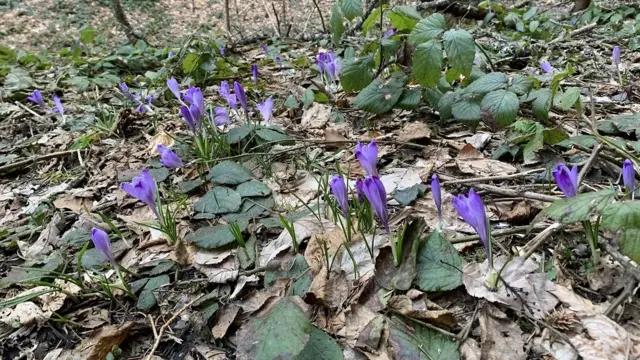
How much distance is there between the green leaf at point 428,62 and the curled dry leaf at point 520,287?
1.00 meters

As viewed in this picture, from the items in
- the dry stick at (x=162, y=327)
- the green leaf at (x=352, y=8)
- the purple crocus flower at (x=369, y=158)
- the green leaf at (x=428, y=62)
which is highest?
the green leaf at (x=352, y=8)

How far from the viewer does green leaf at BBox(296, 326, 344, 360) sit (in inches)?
42.4

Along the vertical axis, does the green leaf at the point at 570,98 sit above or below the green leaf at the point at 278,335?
above

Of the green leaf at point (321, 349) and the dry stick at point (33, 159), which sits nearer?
the green leaf at point (321, 349)

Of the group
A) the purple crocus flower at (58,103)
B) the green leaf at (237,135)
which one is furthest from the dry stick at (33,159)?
the green leaf at (237,135)

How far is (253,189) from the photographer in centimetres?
183

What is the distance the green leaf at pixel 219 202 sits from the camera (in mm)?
1742

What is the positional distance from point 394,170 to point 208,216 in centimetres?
79

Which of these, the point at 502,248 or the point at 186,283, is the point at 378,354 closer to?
the point at 502,248

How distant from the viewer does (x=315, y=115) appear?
2.74m

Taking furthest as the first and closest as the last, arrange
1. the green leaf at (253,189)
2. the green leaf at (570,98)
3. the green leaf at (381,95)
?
the green leaf at (381,95), the green leaf at (253,189), the green leaf at (570,98)

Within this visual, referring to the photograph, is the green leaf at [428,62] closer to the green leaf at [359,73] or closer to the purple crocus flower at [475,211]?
A: the green leaf at [359,73]

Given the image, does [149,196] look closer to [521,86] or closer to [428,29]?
[428,29]

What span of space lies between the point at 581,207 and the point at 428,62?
107 cm
